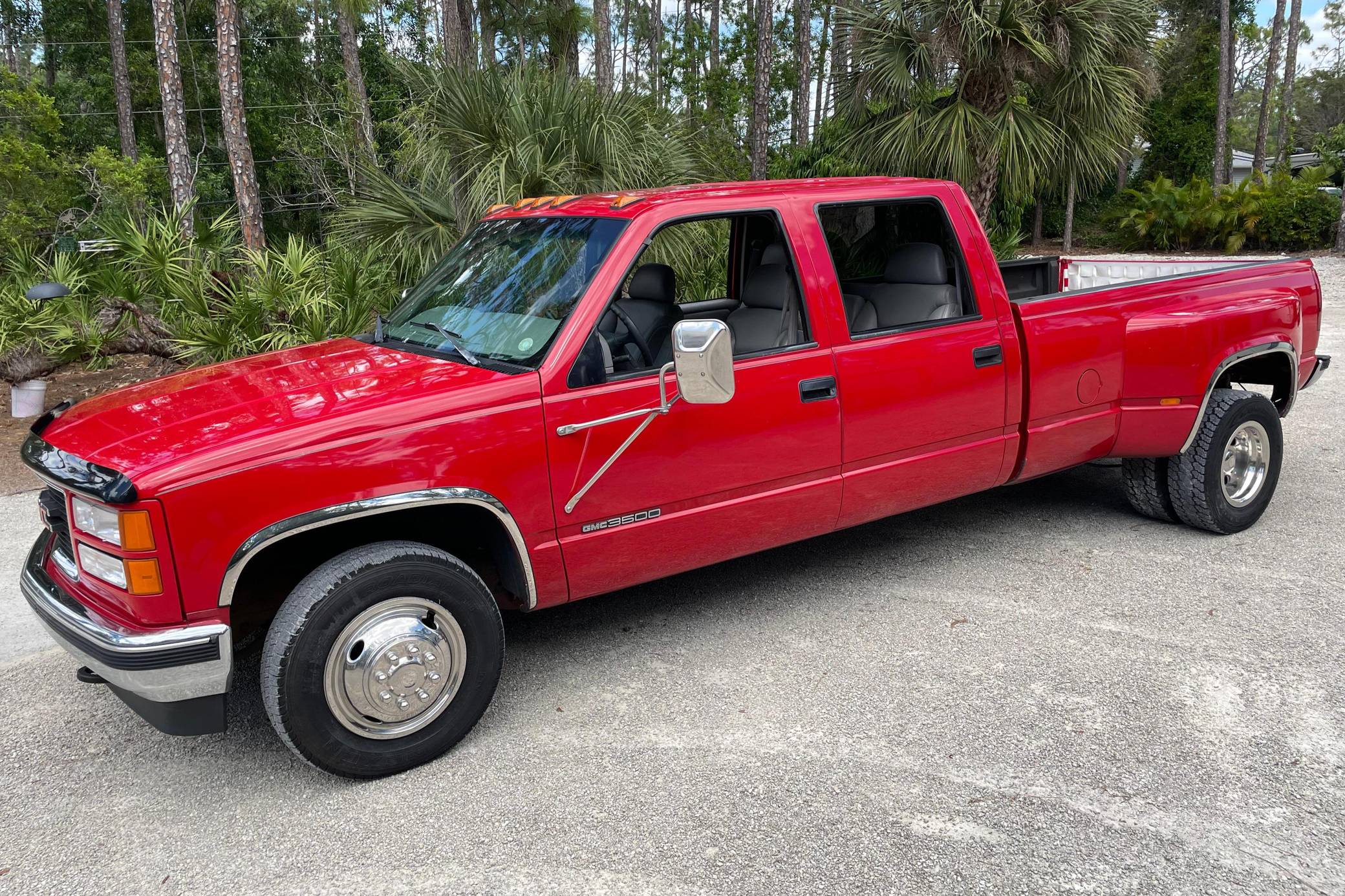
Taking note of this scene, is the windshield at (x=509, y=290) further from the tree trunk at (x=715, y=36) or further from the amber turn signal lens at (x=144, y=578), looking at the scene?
the tree trunk at (x=715, y=36)

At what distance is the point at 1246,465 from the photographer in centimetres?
541

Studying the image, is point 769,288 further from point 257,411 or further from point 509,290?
point 257,411

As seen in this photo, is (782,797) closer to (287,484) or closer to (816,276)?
(287,484)

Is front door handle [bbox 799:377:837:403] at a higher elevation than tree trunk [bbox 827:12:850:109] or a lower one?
lower

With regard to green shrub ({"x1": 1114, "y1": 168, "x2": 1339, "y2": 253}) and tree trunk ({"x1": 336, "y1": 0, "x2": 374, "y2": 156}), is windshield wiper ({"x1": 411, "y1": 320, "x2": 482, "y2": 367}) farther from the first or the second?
green shrub ({"x1": 1114, "y1": 168, "x2": 1339, "y2": 253})

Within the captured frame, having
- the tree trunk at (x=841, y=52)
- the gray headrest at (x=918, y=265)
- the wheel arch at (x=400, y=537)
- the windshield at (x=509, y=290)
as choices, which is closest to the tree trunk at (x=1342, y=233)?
the tree trunk at (x=841, y=52)

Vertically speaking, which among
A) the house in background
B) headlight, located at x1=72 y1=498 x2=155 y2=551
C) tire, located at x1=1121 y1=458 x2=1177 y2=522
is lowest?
tire, located at x1=1121 y1=458 x2=1177 y2=522

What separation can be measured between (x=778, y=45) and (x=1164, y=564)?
129 ft

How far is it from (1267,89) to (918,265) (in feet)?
108

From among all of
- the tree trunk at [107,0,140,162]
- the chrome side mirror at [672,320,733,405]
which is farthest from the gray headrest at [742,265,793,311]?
the tree trunk at [107,0,140,162]

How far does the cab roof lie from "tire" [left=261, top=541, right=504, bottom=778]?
161cm

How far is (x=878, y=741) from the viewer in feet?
11.4

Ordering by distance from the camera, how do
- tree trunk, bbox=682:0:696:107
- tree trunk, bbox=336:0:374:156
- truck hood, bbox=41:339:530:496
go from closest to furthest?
truck hood, bbox=41:339:530:496
tree trunk, bbox=336:0:374:156
tree trunk, bbox=682:0:696:107

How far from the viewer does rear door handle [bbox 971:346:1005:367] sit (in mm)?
4555
